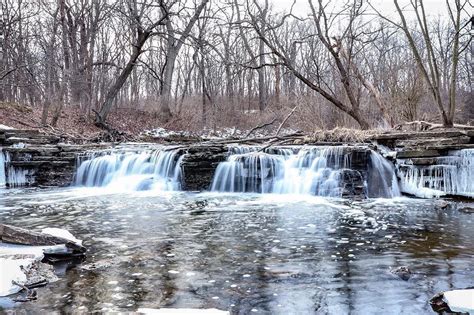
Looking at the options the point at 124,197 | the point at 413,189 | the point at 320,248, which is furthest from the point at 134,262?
the point at 413,189

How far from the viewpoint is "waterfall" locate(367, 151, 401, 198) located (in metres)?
10.1

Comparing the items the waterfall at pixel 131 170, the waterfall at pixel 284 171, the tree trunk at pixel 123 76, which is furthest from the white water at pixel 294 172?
the tree trunk at pixel 123 76

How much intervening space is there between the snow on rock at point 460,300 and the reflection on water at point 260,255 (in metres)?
0.18

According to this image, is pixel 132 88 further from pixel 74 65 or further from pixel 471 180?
pixel 471 180

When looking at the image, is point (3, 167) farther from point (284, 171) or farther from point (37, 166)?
Result: point (284, 171)

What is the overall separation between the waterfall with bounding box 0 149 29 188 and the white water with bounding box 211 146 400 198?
5856 millimetres

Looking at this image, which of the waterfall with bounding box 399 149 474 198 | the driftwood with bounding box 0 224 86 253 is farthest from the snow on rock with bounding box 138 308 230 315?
the waterfall with bounding box 399 149 474 198

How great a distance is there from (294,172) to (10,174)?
8224 millimetres

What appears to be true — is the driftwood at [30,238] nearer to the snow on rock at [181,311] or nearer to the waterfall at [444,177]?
the snow on rock at [181,311]

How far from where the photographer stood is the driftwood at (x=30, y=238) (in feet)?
16.3

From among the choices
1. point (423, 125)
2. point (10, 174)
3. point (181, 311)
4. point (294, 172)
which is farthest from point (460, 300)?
point (10, 174)

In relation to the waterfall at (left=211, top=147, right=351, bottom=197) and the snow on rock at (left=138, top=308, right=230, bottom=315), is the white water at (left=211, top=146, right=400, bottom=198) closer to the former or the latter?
the waterfall at (left=211, top=147, right=351, bottom=197)

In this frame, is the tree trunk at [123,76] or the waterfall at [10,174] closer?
the waterfall at [10,174]

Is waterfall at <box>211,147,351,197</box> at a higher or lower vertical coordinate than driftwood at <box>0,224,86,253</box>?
higher
